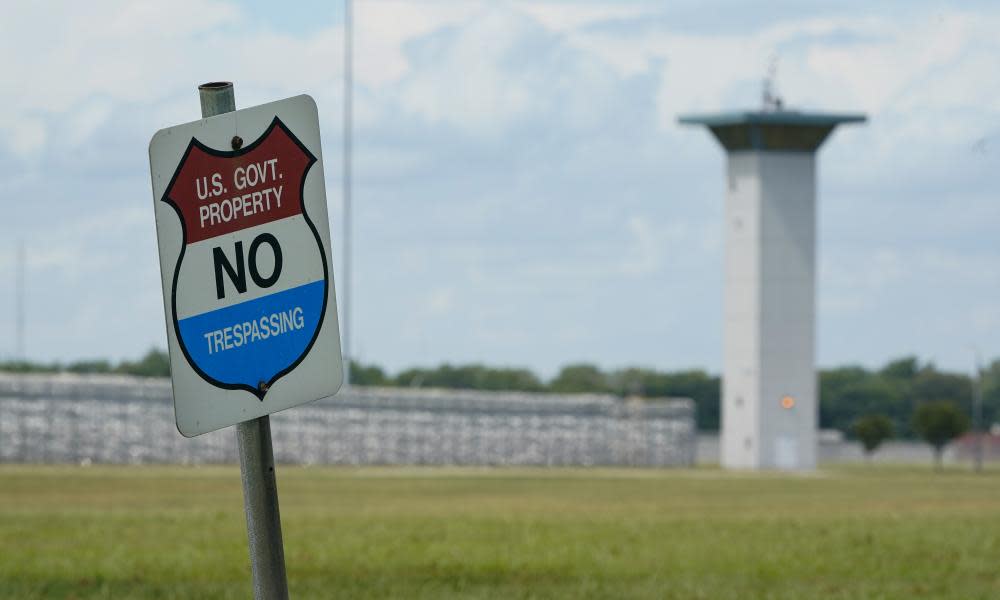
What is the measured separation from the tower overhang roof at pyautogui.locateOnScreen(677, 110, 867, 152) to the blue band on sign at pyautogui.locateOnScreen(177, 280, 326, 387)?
99175 millimetres

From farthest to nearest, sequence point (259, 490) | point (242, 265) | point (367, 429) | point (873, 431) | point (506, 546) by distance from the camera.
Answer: point (873, 431) < point (367, 429) < point (506, 546) < point (259, 490) < point (242, 265)

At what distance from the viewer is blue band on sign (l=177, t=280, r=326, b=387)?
512cm

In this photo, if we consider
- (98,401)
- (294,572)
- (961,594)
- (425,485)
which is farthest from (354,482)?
(961,594)

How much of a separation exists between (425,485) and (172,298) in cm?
6282

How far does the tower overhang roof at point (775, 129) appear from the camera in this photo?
338ft

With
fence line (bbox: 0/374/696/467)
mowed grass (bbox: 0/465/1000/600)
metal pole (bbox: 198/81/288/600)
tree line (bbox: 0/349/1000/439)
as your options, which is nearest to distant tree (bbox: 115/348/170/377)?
tree line (bbox: 0/349/1000/439)

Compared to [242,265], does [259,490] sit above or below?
below

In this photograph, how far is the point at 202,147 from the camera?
5.12 meters

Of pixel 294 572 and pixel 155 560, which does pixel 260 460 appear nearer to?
pixel 294 572

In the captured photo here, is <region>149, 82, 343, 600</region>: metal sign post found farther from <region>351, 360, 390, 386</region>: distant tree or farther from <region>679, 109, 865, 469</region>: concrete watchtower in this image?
<region>351, 360, 390, 386</region>: distant tree

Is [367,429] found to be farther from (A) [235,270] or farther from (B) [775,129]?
(A) [235,270]

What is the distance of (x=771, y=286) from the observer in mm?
102812

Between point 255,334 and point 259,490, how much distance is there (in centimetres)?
48

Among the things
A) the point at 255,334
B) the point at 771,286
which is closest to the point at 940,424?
the point at 771,286
